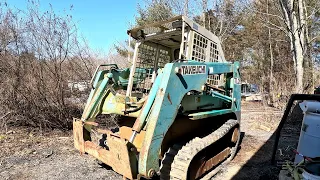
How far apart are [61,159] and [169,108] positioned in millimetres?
2837

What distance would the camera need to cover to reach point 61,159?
15.9 feet

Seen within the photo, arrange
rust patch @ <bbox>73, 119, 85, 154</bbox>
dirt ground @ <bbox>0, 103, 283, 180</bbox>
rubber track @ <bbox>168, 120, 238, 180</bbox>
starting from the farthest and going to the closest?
1. dirt ground @ <bbox>0, 103, 283, 180</bbox>
2. rust patch @ <bbox>73, 119, 85, 154</bbox>
3. rubber track @ <bbox>168, 120, 238, 180</bbox>

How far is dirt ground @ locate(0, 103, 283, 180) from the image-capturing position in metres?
4.12

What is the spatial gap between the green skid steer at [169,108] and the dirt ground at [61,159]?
0.44 metres

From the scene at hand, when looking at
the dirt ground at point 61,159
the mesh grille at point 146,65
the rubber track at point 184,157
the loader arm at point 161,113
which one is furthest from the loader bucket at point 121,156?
the mesh grille at point 146,65

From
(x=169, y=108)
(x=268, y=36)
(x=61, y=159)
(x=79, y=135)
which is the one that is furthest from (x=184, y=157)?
(x=268, y=36)

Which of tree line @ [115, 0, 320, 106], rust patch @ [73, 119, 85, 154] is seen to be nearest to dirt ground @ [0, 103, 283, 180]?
rust patch @ [73, 119, 85, 154]

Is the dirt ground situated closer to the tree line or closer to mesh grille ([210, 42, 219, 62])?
Result: mesh grille ([210, 42, 219, 62])

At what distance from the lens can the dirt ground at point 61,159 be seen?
412 cm

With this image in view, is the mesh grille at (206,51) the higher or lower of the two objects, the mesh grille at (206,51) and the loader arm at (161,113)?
the higher

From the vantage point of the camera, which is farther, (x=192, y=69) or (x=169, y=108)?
(x=192, y=69)

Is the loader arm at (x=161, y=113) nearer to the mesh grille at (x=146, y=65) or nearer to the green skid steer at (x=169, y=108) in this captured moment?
the green skid steer at (x=169, y=108)

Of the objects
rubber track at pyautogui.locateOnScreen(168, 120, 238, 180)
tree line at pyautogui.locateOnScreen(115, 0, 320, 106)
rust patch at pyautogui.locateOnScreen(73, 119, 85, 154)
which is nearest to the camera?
rubber track at pyautogui.locateOnScreen(168, 120, 238, 180)

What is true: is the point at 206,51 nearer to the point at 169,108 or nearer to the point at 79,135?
the point at 169,108
